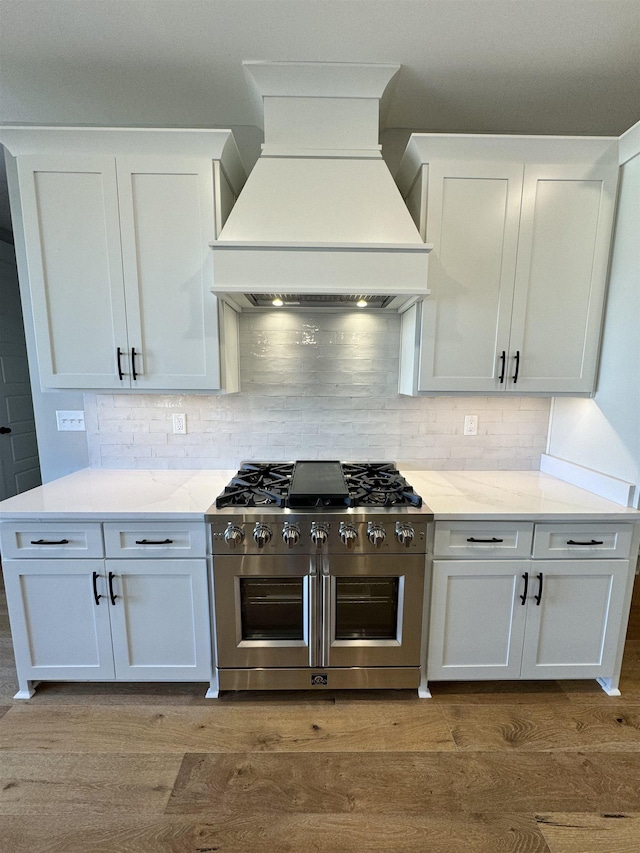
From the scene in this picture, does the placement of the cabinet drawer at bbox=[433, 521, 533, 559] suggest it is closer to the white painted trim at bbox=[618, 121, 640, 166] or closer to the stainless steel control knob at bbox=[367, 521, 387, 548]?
the stainless steel control knob at bbox=[367, 521, 387, 548]

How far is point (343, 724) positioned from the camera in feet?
5.52

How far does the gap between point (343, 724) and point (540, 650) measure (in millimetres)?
1022

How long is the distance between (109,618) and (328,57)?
2.77 meters

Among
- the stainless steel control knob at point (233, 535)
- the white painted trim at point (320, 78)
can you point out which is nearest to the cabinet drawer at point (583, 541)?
the stainless steel control knob at point (233, 535)

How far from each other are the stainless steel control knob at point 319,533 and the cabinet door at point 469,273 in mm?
887

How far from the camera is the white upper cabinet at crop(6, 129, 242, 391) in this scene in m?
1.74

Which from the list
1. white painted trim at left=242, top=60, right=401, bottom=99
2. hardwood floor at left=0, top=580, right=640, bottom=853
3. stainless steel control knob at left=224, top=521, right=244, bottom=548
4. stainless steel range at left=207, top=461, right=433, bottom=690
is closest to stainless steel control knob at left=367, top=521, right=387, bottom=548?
stainless steel range at left=207, top=461, right=433, bottom=690

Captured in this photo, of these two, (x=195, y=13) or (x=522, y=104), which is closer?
(x=195, y=13)

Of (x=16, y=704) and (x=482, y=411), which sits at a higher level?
(x=482, y=411)

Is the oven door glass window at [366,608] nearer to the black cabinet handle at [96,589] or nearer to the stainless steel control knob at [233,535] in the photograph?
the stainless steel control knob at [233,535]

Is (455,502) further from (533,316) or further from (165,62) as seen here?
(165,62)

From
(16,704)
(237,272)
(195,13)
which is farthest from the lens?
(16,704)

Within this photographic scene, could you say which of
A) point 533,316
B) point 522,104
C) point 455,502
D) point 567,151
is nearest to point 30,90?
point 522,104

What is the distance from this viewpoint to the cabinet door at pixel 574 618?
1.73 meters
